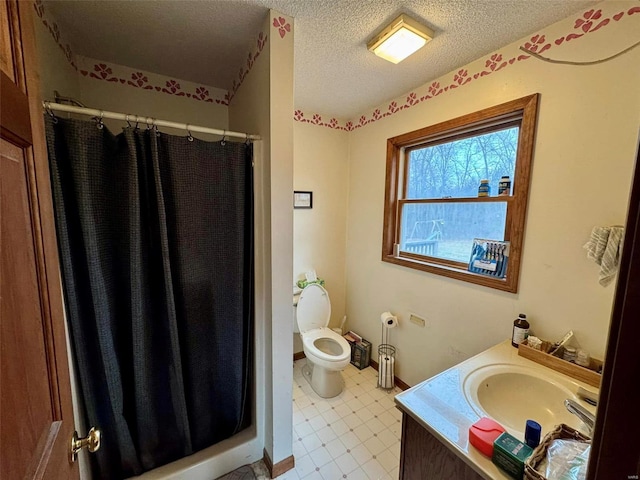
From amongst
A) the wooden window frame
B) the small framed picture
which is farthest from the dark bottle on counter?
the small framed picture

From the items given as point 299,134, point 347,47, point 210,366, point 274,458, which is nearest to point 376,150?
point 299,134

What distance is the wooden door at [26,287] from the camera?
1.32 ft

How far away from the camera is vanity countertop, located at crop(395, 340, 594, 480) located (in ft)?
2.61

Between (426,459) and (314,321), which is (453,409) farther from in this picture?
(314,321)

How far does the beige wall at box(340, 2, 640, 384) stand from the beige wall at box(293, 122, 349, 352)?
80cm

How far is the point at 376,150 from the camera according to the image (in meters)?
2.29

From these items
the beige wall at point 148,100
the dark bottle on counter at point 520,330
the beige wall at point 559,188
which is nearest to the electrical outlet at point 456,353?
the beige wall at point 559,188

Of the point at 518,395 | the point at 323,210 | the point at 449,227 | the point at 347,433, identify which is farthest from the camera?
the point at 323,210

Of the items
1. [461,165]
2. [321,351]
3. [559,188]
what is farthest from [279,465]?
[461,165]

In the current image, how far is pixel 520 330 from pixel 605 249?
0.54 metres

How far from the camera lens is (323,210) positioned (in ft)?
8.29

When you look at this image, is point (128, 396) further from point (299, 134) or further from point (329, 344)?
point (299, 134)

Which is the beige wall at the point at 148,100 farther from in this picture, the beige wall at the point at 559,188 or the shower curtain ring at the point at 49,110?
the beige wall at the point at 559,188

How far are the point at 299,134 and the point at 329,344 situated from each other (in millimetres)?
1879
